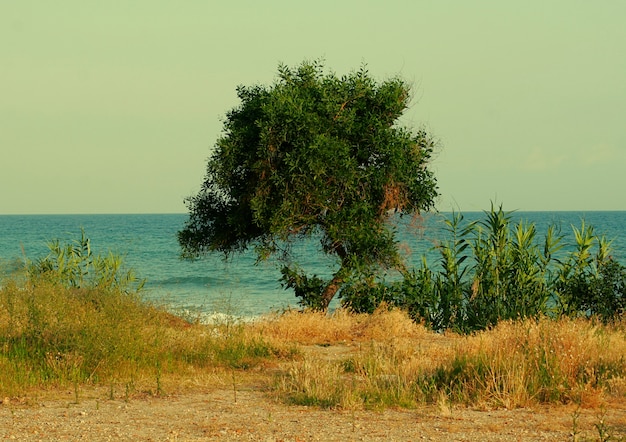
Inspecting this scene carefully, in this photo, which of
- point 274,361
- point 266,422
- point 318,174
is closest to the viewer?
point 266,422

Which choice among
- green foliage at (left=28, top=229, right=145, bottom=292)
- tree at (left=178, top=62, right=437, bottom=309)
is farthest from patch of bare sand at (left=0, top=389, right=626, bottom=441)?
tree at (left=178, top=62, right=437, bottom=309)

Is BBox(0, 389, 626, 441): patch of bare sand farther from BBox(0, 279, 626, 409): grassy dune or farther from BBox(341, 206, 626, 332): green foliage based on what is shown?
BBox(341, 206, 626, 332): green foliage

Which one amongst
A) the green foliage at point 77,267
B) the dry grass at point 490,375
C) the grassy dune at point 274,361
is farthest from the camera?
the green foliage at point 77,267

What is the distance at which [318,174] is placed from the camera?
16500 mm

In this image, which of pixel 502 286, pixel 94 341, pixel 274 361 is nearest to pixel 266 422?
pixel 94 341

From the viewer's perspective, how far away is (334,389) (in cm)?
990

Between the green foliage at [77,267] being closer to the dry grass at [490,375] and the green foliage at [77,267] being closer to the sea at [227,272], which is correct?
the sea at [227,272]

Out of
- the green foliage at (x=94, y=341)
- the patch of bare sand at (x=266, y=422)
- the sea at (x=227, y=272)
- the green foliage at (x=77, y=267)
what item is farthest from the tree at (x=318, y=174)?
the patch of bare sand at (x=266, y=422)

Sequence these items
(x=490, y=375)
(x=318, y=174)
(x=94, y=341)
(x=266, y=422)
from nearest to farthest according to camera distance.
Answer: (x=266, y=422) → (x=490, y=375) → (x=94, y=341) → (x=318, y=174)

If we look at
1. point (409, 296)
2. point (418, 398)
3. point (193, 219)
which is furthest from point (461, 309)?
point (418, 398)

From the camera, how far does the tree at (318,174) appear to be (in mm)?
16641

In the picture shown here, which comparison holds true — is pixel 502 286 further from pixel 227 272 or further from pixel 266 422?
pixel 266 422

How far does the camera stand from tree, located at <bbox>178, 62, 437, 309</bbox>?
16641 mm

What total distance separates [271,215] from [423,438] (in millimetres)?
9464
